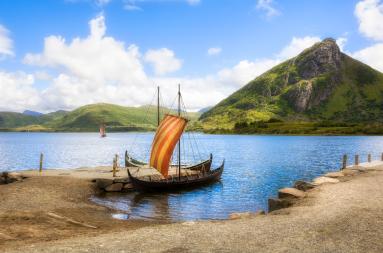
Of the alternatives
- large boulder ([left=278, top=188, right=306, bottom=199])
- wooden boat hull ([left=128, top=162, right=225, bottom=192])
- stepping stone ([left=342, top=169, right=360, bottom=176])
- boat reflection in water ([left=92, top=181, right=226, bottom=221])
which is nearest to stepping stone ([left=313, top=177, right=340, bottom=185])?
stepping stone ([left=342, top=169, right=360, bottom=176])

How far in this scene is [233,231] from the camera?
17.0 m

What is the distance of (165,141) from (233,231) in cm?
2620

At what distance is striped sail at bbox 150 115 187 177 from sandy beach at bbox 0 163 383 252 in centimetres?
1554

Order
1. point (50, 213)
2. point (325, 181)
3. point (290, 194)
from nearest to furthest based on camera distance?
point (50, 213), point (290, 194), point (325, 181)

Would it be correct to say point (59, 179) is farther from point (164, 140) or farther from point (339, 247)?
point (339, 247)

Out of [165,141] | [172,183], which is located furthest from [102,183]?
[165,141]

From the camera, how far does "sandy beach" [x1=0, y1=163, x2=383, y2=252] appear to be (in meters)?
14.4

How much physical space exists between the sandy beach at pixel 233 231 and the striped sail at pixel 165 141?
1554 centimetres

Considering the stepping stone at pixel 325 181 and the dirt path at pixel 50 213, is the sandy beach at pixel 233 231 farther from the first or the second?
the stepping stone at pixel 325 181

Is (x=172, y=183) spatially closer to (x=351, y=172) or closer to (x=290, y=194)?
(x=290, y=194)

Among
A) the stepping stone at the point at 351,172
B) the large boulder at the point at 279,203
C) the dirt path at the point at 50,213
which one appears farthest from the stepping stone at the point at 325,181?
the dirt path at the point at 50,213

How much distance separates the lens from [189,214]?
30.2 meters

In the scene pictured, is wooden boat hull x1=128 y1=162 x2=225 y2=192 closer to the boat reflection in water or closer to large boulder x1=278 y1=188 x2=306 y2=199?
the boat reflection in water

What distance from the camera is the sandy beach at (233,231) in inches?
567
